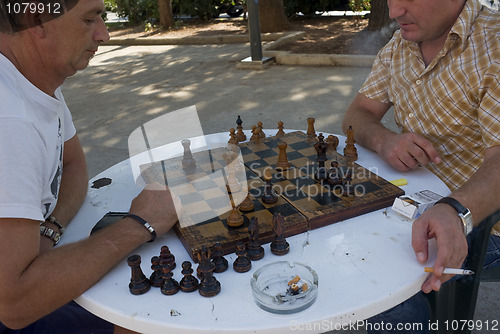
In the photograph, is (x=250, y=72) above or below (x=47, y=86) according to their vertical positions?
below

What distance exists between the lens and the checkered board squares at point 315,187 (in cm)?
158

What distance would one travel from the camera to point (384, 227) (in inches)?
60.6

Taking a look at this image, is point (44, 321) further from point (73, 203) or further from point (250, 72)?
point (250, 72)

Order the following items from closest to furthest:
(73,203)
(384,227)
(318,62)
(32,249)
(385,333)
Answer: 1. (32,249)
2. (384,227)
3. (73,203)
4. (385,333)
5. (318,62)

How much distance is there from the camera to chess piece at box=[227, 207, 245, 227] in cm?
152

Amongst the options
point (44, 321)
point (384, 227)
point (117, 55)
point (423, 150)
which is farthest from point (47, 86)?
point (117, 55)

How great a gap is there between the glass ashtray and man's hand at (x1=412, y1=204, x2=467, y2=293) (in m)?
0.33

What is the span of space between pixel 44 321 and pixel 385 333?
1337 mm

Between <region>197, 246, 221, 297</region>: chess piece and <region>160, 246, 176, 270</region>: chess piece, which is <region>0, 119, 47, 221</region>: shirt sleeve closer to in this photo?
<region>160, 246, 176, 270</region>: chess piece

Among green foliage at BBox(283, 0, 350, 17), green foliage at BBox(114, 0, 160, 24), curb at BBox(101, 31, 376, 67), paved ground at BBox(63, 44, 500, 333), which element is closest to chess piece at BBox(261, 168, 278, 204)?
paved ground at BBox(63, 44, 500, 333)

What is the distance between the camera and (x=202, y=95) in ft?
21.8

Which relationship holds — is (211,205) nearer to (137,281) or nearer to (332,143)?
(137,281)

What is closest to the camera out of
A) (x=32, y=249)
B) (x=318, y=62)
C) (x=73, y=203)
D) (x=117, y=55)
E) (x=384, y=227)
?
(x=32, y=249)

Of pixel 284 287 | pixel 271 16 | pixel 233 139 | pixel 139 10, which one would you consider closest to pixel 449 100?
pixel 233 139
